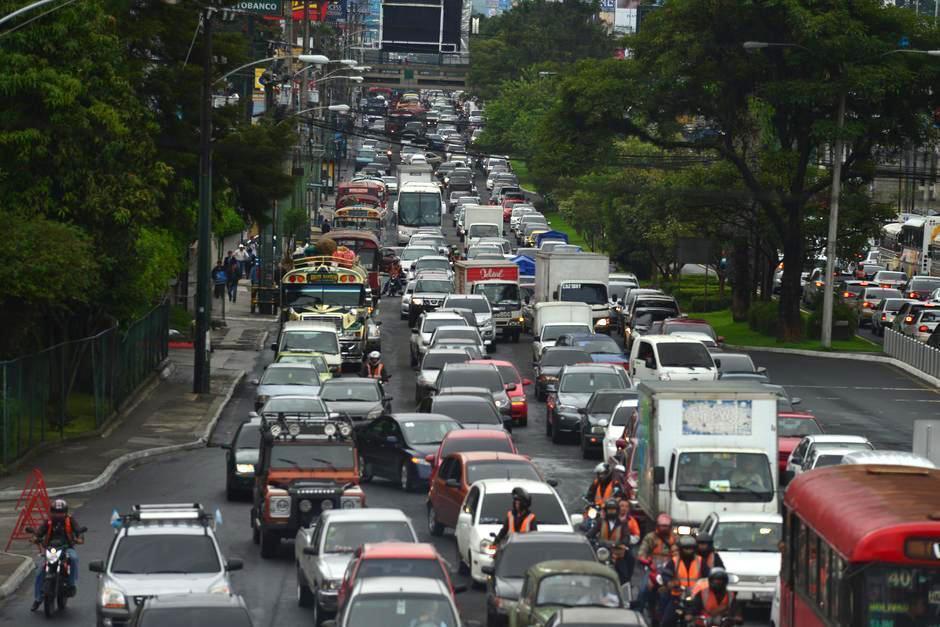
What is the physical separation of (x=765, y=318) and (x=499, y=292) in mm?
10145

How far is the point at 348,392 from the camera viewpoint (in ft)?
124

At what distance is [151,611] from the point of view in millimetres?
16359

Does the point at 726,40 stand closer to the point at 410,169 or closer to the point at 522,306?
the point at 522,306

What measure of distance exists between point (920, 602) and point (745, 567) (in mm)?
8673

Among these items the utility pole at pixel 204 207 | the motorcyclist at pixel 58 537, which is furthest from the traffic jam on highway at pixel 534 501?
the utility pole at pixel 204 207

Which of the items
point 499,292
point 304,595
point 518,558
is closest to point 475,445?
point 304,595

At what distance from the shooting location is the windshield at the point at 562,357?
44.3 metres

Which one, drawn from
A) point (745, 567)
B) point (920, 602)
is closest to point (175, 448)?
point (745, 567)

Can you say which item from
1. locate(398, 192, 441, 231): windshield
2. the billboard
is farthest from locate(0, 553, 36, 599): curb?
the billboard

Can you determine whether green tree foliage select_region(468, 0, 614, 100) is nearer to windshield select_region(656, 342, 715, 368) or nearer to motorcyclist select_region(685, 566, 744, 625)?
windshield select_region(656, 342, 715, 368)

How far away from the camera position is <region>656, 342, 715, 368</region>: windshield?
40688 mm

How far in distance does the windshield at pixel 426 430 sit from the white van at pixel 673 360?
927 cm

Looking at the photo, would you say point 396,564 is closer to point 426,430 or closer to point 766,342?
point 426,430

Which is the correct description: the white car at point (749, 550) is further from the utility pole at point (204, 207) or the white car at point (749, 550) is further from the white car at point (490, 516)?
the utility pole at point (204, 207)
